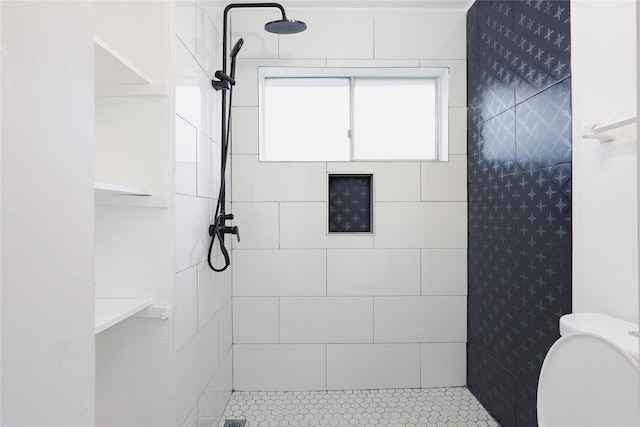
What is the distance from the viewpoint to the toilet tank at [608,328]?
1035mm

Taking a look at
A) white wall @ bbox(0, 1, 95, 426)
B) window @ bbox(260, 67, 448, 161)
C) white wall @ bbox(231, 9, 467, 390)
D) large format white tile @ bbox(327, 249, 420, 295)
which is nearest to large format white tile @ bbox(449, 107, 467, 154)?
white wall @ bbox(231, 9, 467, 390)

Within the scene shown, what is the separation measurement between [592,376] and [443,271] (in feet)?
4.50

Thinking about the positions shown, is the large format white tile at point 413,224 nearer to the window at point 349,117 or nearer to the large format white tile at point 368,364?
the window at point 349,117

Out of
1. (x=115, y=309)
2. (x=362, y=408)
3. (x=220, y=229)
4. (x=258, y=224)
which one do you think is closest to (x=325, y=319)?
(x=362, y=408)

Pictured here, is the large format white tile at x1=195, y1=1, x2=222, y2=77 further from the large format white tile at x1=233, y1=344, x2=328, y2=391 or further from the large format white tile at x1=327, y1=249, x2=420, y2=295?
the large format white tile at x1=233, y1=344, x2=328, y2=391

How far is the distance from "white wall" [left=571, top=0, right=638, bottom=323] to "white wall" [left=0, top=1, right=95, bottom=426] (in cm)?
141

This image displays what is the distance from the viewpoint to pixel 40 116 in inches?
25.4

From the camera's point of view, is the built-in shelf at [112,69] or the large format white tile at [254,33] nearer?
the built-in shelf at [112,69]

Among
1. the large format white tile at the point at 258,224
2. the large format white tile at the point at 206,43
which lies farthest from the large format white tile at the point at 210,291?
the large format white tile at the point at 206,43

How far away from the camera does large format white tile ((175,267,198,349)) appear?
149cm

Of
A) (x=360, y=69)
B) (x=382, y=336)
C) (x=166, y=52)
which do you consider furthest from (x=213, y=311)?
(x=360, y=69)

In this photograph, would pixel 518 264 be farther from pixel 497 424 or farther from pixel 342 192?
pixel 342 192

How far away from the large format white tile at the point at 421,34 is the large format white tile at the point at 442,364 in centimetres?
167

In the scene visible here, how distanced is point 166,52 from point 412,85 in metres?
1.62
